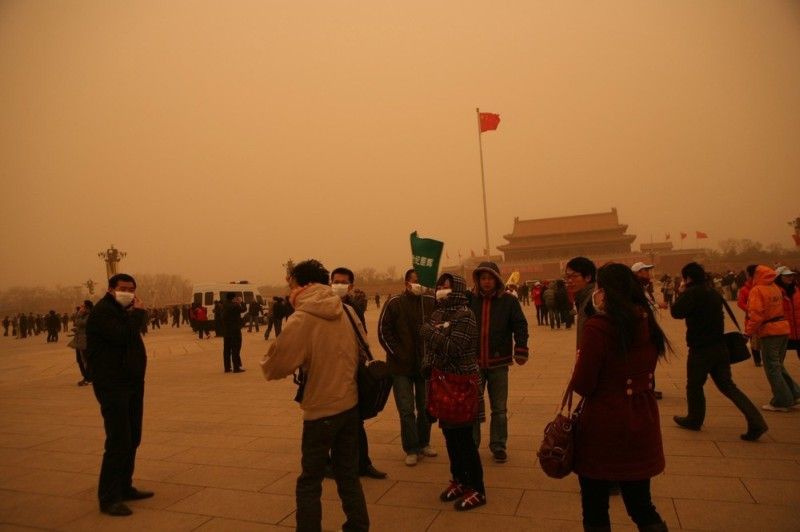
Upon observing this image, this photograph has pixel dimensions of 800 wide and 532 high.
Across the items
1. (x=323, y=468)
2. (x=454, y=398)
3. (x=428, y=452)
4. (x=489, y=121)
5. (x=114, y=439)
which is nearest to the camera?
(x=323, y=468)

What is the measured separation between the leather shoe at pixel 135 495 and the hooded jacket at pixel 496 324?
2915 millimetres

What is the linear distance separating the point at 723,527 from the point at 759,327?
3331 millimetres

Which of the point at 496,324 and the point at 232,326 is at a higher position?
the point at 496,324

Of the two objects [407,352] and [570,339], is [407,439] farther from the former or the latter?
[570,339]

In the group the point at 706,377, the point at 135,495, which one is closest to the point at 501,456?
the point at 706,377

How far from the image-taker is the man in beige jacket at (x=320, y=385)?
294 cm

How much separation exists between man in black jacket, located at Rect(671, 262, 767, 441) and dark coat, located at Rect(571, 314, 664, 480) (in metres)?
2.91

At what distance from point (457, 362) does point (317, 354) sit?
3.57 feet

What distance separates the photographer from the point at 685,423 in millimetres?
5250

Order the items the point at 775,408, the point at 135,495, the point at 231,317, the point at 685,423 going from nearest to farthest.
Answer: the point at 135,495
the point at 685,423
the point at 775,408
the point at 231,317

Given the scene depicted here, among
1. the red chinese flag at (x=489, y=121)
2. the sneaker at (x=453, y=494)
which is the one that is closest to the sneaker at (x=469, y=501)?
the sneaker at (x=453, y=494)

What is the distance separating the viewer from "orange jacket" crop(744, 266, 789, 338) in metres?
5.67

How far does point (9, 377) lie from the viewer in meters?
12.4

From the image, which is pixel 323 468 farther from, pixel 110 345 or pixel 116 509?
pixel 110 345
